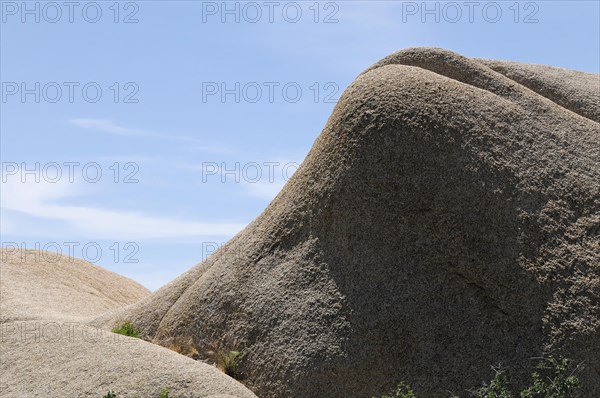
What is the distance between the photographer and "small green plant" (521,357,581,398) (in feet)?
37.8

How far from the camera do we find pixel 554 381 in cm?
1169

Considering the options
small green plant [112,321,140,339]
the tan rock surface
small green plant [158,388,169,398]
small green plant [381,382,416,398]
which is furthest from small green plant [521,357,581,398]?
small green plant [112,321,140,339]

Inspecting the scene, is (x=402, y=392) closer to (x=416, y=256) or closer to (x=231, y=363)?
(x=416, y=256)

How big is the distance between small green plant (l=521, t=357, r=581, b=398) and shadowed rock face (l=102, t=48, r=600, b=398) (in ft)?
0.73

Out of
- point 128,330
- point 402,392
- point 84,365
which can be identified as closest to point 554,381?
point 402,392

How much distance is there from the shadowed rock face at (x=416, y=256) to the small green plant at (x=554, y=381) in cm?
22

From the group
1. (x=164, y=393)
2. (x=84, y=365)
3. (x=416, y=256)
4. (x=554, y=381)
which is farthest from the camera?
(x=416, y=256)

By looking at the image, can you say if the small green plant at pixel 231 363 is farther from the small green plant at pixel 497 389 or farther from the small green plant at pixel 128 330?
the small green plant at pixel 497 389

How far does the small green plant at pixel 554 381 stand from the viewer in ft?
37.8

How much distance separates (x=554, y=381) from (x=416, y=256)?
2622mm

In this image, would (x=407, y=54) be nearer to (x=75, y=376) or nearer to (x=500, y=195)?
(x=500, y=195)

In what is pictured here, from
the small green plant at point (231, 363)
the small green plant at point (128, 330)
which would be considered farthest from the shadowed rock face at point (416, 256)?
the small green plant at point (128, 330)

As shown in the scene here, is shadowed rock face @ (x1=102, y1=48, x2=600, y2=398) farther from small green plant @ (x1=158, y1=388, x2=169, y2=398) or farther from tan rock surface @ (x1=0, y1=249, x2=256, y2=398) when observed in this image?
small green plant @ (x1=158, y1=388, x2=169, y2=398)

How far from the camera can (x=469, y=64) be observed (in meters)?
15.2
